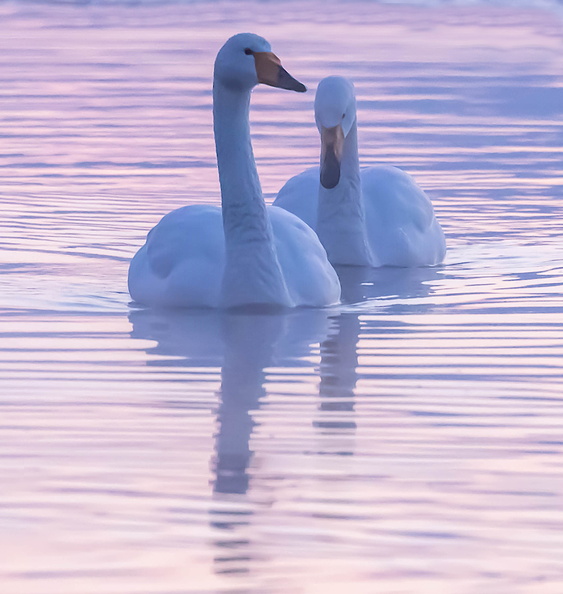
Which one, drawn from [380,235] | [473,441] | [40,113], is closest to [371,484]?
[473,441]

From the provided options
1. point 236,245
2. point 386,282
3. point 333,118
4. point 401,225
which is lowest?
point 386,282

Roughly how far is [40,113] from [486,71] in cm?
598

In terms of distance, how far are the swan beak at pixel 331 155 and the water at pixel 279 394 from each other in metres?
0.57

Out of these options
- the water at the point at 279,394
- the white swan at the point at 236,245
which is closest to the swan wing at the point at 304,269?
the white swan at the point at 236,245

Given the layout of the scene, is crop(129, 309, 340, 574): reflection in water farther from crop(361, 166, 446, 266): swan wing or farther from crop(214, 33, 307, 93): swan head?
crop(361, 166, 446, 266): swan wing

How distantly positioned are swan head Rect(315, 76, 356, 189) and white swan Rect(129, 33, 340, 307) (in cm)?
68

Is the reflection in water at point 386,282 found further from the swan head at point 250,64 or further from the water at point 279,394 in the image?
the swan head at point 250,64

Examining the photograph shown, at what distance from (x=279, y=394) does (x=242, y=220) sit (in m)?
1.84

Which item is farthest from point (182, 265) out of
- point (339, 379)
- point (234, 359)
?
point (339, 379)

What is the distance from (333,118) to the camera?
10.6 m

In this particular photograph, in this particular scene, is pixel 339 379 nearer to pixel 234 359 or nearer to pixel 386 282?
pixel 234 359

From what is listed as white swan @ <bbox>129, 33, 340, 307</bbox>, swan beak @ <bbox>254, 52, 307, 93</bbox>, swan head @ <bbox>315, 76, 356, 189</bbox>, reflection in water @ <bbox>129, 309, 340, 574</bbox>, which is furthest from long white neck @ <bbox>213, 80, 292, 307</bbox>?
swan head @ <bbox>315, 76, 356, 189</bbox>

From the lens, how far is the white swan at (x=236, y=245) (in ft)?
29.6

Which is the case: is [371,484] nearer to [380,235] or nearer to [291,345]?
[291,345]
